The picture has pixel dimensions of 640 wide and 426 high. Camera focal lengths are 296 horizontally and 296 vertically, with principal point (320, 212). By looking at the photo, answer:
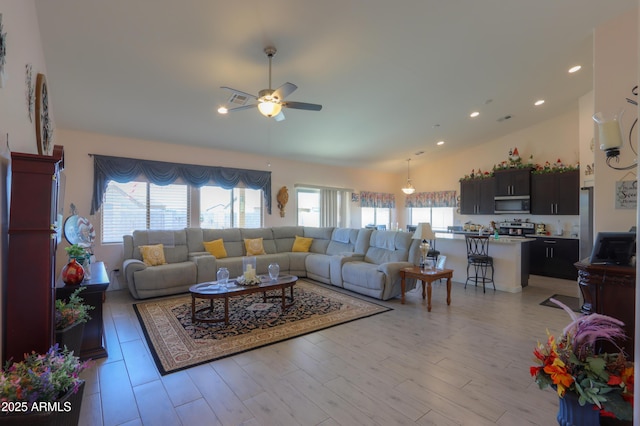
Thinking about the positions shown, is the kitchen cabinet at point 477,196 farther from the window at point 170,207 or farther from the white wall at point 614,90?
the window at point 170,207

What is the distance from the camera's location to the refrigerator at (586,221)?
4.64 metres

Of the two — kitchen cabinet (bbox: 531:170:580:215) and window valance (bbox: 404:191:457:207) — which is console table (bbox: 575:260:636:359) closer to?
kitchen cabinet (bbox: 531:170:580:215)

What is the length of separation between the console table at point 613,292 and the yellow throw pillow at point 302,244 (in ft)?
15.8

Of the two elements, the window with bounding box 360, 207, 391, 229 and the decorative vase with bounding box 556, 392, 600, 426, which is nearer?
the decorative vase with bounding box 556, 392, 600, 426

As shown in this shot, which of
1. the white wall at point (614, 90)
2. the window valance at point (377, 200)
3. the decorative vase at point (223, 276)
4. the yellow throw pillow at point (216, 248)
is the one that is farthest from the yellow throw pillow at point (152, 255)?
the white wall at point (614, 90)

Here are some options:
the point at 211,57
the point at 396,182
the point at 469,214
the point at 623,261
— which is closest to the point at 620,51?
the point at 623,261

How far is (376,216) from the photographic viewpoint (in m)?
9.59

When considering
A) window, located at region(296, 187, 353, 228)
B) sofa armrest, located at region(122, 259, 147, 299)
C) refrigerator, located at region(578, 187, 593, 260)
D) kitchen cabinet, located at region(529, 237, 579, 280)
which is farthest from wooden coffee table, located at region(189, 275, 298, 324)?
kitchen cabinet, located at region(529, 237, 579, 280)

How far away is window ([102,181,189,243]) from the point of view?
5.18 metres

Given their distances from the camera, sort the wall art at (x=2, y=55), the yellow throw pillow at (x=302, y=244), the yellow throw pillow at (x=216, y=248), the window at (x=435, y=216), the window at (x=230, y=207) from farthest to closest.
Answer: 1. the window at (x=435, y=216)
2. the yellow throw pillow at (x=302, y=244)
3. the window at (x=230, y=207)
4. the yellow throw pillow at (x=216, y=248)
5. the wall art at (x=2, y=55)

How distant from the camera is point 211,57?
10.9 feet

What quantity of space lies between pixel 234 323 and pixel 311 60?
3274 millimetres

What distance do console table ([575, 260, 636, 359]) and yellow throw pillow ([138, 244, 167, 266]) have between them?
547 centimetres

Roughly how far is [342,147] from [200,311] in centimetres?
463
